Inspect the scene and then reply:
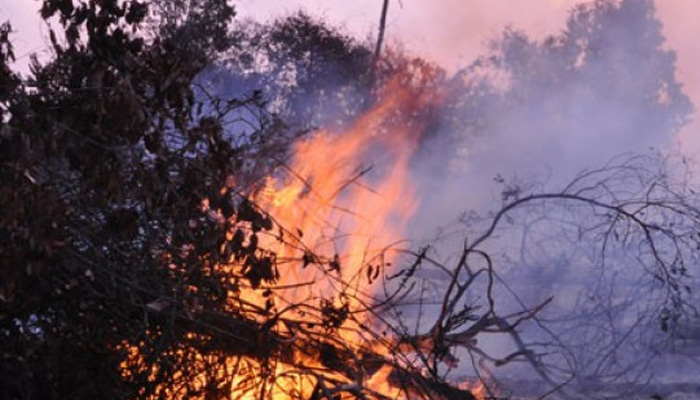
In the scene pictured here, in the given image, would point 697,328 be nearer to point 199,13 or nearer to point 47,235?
point 47,235

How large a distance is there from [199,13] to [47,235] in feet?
54.7

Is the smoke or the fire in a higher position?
the smoke

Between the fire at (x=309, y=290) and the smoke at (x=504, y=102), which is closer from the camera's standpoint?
the fire at (x=309, y=290)

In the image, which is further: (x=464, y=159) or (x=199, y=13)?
(x=464, y=159)

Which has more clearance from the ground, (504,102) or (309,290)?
(504,102)

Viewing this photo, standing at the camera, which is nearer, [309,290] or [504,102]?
[309,290]

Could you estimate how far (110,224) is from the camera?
3791mm

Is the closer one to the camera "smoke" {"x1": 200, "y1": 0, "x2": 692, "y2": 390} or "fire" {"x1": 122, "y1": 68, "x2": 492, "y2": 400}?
"fire" {"x1": 122, "y1": 68, "x2": 492, "y2": 400}

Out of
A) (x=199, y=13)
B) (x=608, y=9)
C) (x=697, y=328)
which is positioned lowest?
(x=697, y=328)

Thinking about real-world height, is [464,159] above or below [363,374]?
above

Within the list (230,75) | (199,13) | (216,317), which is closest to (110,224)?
(216,317)

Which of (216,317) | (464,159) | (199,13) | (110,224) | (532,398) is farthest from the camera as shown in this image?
(464,159)

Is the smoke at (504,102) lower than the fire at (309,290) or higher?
higher

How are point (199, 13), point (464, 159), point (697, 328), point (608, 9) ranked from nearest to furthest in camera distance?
point (697, 328) → point (199, 13) → point (464, 159) → point (608, 9)
